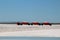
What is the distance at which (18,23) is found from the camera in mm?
7031

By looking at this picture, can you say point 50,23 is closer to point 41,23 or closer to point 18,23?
point 41,23

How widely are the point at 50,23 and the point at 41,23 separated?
45 cm

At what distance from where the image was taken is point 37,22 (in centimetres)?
688

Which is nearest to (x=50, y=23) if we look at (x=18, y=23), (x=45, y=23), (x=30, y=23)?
(x=45, y=23)

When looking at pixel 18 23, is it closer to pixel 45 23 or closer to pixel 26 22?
pixel 26 22

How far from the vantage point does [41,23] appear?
6.81 metres

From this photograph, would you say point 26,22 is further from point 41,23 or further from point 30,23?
→ point 41,23

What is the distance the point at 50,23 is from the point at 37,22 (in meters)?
0.60

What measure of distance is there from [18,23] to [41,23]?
1.05 meters

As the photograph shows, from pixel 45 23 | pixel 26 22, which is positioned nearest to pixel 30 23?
pixel 26 22

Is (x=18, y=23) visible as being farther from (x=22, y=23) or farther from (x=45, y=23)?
(x=45, y=23)

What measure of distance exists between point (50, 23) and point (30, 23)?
92 cm

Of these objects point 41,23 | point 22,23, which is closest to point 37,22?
point 41,23

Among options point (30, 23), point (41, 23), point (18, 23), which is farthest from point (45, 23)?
point (18, 23)
